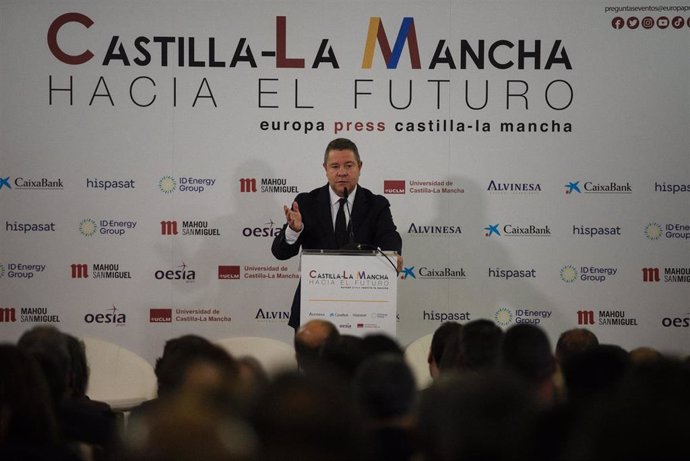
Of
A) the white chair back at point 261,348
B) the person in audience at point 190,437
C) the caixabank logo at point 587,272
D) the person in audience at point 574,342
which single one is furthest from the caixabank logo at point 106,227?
the person in audience at point 190,437

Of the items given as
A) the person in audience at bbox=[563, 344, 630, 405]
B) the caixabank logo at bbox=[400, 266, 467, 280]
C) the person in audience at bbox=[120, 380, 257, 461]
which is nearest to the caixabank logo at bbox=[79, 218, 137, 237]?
the caixabank logo at bbox=[400, 266, 467, 280]

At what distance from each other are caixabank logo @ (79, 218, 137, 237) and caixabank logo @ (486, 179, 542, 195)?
10.6 feet

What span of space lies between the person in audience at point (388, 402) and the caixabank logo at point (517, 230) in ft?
18.4

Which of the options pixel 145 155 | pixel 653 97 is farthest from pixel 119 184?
pixel 653 97

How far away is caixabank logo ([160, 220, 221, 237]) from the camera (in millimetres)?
8391

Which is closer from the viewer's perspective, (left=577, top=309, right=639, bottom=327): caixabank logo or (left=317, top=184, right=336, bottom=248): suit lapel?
(left=317, top=184, right=336, bottom=248): suit lapel

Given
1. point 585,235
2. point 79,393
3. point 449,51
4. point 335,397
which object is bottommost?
point 79,393

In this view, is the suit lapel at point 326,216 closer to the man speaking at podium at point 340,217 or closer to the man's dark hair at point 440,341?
the man speaking at podium at point 340,217

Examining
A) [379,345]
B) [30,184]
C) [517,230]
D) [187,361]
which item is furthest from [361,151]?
[187,361]

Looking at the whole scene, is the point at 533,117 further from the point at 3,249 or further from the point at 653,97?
the point at 3,249

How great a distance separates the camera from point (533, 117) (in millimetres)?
8422

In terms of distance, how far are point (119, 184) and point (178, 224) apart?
0.64m

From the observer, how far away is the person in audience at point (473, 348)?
4078 millimetres

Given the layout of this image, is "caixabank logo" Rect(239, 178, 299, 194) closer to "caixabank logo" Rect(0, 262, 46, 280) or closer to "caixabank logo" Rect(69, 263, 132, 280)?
"caixabank logo" Rect(69, 263, 132, 280)
